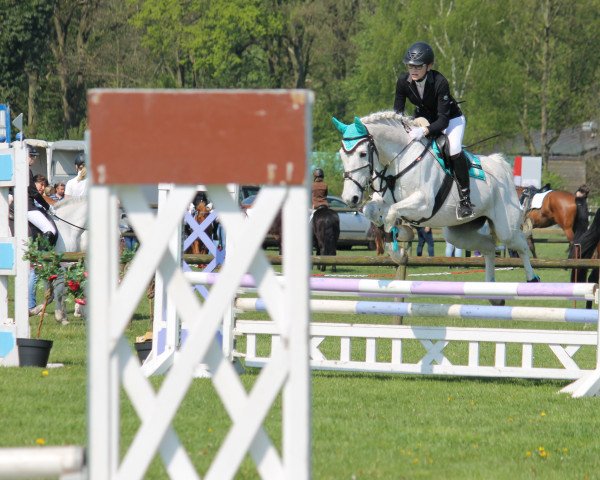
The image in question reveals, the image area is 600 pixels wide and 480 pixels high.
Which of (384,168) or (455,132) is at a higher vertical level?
(455,132)

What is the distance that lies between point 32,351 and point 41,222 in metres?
4.59

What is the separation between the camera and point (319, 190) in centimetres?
2180

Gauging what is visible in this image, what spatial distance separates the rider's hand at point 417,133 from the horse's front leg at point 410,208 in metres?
0.44

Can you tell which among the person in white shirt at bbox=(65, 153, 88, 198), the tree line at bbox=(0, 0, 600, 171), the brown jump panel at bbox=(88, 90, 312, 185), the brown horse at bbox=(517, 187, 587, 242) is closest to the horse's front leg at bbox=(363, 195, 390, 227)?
the brown jump panel at bbox=(88, 90, 312, 185)

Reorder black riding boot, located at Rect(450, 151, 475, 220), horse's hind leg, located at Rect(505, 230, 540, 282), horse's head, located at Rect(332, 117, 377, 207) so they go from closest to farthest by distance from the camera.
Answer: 1. horse's head, located at Rect(332, 117, 377, 207)
2. black riding boot, located at Rect(450, 151, 475, 220)
3. horse's hind leg, located at Rect(505, 230, 540, 282)

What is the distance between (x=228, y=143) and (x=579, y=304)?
47.3 feet

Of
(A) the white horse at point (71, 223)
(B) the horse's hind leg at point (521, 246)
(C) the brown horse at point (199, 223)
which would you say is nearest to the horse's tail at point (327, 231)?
(C) the brown horse at point (199, 223)

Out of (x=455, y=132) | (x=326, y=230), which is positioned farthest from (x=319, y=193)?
(x=455, y=132)

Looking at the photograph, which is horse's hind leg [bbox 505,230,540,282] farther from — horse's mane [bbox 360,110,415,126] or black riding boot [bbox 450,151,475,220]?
horse's mane [bbox 360,110,415,126]

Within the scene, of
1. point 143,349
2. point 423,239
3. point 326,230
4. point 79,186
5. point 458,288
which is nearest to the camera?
point 458,288

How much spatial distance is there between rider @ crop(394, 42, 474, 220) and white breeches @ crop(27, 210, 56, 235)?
4566 millimetres

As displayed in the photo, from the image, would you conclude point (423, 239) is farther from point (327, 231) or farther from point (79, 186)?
point (79, 186)

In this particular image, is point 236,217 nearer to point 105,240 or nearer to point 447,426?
point 105,240

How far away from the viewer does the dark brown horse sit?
22031 millimetres
